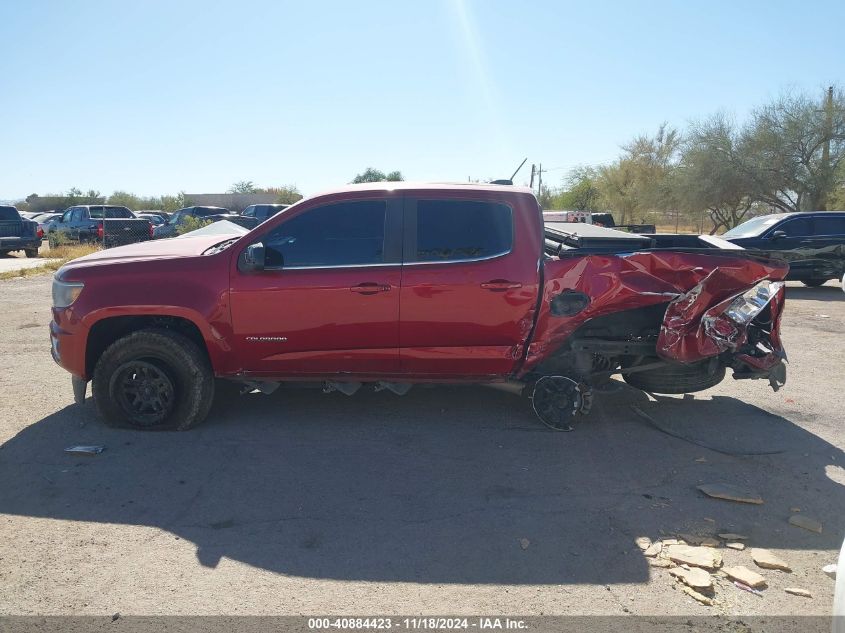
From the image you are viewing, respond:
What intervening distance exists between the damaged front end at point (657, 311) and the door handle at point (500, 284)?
27 centimetres

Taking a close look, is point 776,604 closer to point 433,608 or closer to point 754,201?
point 433,608

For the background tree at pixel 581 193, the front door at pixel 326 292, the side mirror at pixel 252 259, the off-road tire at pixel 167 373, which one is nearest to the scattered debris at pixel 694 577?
the front door at pixel 326 292

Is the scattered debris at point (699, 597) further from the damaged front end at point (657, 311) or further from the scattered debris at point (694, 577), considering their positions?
the damaged front end at point (657, 311)

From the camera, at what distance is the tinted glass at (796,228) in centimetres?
1488

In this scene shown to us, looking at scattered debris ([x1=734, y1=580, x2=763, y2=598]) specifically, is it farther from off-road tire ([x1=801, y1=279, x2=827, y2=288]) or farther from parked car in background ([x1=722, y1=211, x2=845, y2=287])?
off-road tire ([x1=801, y1=279, x2=827, y2=288])

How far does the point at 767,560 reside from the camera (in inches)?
139

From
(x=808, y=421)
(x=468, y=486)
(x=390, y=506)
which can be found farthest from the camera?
(x=808, y=421)

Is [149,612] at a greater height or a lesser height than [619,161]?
lesser

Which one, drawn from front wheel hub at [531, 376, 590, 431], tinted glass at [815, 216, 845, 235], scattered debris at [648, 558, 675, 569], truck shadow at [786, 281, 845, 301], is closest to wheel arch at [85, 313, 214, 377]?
front wheel hub at [531, 376, 590, 431]

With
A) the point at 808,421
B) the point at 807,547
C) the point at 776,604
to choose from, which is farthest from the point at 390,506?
the point at 808,421

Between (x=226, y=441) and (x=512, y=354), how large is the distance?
238 centimetres

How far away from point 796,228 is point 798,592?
1386cm

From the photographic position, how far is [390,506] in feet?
13.4

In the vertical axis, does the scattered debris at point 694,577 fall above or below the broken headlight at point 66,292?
below
